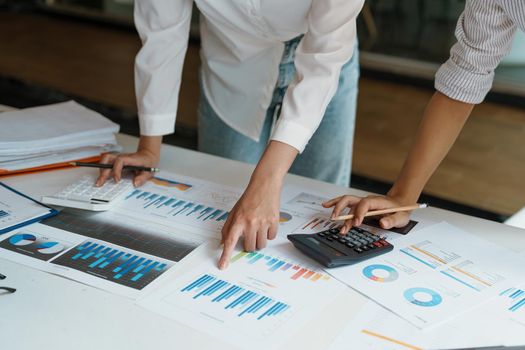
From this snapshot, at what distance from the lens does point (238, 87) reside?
1.66 meters

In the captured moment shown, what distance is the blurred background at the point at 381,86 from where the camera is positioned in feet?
10.5

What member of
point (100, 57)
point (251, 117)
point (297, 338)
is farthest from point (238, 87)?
point (100, 57)

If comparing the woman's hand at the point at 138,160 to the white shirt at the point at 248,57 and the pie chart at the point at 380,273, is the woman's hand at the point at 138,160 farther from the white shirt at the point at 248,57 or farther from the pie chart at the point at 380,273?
the pie chart at the point at 380,273

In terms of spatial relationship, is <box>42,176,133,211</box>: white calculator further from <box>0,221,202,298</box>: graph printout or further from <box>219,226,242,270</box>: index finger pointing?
<box>219,226,242,270</box>: index finger pointing

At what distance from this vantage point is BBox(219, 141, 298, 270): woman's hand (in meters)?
1.09

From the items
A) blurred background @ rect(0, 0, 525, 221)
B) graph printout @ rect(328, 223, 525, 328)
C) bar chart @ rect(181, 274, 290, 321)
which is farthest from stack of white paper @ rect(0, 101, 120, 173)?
blurred background @ rect(0, 0, 525, 221)

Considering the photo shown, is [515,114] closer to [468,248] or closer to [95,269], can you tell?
[468,248]

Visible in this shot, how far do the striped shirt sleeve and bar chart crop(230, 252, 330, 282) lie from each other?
436 mm

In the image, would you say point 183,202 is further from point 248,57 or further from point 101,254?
point 248,57

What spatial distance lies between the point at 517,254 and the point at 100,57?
172 inches

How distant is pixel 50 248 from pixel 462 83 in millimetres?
735

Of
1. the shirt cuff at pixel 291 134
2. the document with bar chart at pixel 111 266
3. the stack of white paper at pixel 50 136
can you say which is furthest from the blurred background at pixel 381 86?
the document with bar chart at pixel 111 266

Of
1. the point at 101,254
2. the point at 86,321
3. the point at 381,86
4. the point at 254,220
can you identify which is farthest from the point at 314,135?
the point at 381,86

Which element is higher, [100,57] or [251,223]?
[251,223]
